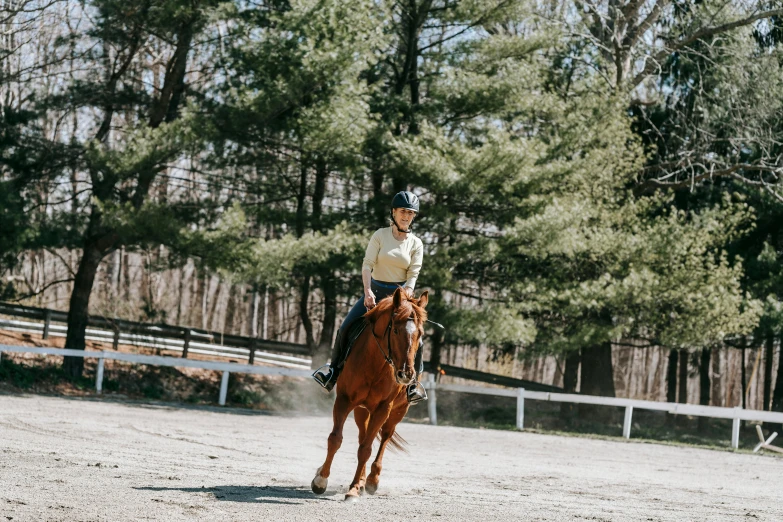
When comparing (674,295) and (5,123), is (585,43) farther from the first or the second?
(5,123)

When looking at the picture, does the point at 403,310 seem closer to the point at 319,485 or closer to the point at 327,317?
the point at 319,485

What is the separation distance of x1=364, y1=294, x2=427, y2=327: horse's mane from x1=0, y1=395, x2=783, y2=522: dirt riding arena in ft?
5.49

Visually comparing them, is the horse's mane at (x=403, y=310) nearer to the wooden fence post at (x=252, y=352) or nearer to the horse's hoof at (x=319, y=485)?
the horse's hoof at (x=319, y=485)

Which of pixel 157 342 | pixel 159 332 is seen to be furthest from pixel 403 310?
pixel 159 332

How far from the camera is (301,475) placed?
10.6 metres

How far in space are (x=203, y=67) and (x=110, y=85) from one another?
2665 mm

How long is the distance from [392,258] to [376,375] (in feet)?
3.88

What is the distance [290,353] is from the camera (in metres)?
32.4

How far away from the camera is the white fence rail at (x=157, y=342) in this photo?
1148 inches

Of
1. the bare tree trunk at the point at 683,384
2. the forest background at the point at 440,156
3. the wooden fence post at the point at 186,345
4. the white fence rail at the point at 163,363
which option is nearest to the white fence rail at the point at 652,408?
the forest background at the point at 440,156

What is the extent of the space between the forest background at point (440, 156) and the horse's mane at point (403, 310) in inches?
501

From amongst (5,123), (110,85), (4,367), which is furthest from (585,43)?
(4,367)

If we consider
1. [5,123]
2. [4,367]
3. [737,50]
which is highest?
[737,50]

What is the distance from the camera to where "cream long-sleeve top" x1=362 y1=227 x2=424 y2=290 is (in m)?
9.30
